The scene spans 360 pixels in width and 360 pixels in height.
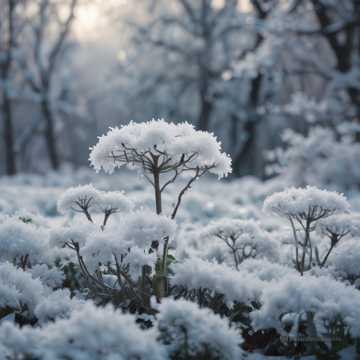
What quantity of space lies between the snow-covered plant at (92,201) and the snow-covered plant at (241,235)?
0.71 meters

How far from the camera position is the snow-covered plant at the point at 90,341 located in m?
2.20

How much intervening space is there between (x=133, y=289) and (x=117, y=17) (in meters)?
17.6

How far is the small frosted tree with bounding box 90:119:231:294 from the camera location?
9.72ft

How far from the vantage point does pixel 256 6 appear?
49.5ft

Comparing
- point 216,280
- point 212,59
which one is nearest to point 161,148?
point 216,280

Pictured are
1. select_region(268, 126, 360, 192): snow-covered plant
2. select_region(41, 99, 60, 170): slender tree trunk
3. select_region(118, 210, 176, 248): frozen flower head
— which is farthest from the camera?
select_region(41, 99, 60, 170): slender tree trunk

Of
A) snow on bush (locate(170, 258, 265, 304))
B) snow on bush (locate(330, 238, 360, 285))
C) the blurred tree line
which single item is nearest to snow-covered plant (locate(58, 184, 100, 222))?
snow on bush (locate(170, 258, 265, 304))

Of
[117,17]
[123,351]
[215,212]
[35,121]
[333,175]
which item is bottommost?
[123,351]

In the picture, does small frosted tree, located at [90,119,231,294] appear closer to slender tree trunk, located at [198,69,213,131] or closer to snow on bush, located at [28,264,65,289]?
snow on bush, located at [28,264,65,289]

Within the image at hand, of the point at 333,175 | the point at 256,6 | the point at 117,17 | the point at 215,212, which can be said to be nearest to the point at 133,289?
the point at 215,212

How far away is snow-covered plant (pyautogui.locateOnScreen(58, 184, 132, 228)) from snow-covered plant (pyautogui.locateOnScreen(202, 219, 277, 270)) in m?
0.71

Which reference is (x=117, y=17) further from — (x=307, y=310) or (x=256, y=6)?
(x=307, y=310)

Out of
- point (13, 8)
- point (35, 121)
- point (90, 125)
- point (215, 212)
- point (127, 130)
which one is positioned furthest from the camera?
point (90, 125)

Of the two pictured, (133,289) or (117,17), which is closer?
(133,289)
